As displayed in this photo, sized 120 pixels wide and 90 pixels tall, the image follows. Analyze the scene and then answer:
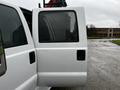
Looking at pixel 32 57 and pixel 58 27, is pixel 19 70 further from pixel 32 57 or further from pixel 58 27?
pixel 58 27

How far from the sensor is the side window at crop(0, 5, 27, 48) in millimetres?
2010

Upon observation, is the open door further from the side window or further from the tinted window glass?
the side window

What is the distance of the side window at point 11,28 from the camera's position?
2010 millimetres

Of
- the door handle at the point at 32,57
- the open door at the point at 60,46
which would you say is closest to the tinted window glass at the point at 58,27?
the open door at the point at 60,46

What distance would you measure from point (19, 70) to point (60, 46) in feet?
3.09

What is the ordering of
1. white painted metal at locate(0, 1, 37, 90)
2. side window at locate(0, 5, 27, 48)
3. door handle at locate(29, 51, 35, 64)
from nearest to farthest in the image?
1. white painted metal at locate(0, 1, 37, 90)
2. side window at locate(0, 5, 27, 48)
3. door handle at locate(29, 51, 35, 64)

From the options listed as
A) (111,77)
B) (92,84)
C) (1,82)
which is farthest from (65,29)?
(111,77)

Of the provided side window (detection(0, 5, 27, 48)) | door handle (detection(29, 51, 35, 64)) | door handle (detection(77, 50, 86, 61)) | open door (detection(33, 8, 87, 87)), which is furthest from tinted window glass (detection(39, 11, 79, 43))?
side window (detection(0, 5, 27, 48))

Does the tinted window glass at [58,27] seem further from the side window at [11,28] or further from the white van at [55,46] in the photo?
the side window at [11,28]

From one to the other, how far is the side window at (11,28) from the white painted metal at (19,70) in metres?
0.06

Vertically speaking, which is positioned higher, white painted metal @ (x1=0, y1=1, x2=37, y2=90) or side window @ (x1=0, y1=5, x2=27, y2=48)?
side window @ (x1=0, y1=5, x2=27, y2=48)

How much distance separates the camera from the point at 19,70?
Result: 6.91 feet

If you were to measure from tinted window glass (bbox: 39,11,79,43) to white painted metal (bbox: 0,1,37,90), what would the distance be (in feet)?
1.23

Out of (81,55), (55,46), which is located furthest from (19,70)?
(81,55)
